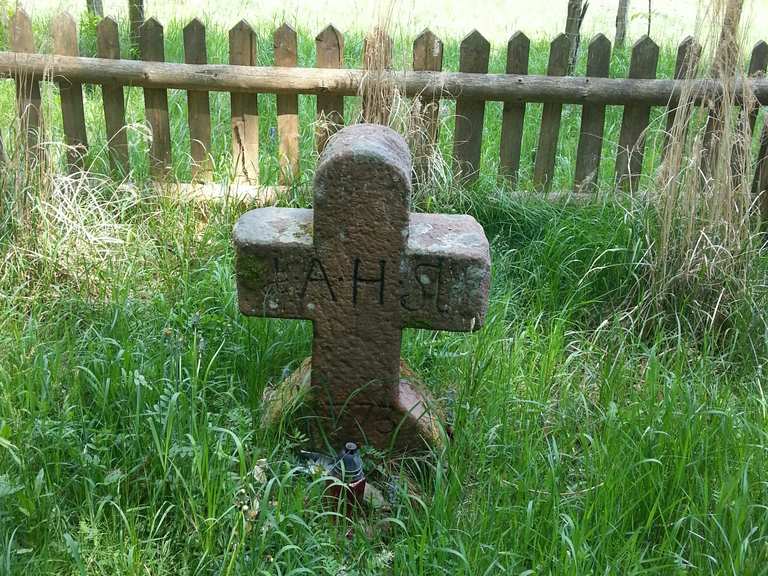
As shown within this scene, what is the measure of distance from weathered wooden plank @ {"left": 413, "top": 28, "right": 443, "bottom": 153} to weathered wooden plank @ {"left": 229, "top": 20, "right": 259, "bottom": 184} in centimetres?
95

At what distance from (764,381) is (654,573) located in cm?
146

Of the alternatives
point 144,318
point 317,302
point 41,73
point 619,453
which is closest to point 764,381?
point 619,453

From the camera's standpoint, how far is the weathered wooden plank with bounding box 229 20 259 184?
15.7 feet

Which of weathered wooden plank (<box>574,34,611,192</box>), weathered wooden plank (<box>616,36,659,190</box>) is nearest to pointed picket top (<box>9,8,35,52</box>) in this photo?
weathered wooden plank (<box>574,34,611,192</box>)

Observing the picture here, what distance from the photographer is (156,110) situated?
16.1 ft

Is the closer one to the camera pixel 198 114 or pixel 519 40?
pixel 519 40

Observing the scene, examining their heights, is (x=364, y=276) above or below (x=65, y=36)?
below

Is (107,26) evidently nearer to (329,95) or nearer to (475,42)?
(329,95)

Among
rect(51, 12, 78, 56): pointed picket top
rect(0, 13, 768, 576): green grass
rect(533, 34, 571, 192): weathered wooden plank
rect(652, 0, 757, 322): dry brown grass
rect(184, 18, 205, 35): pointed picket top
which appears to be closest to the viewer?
rect(0, 13, 768, 576): green grass

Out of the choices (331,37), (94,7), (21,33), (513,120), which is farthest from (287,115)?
(94,7)

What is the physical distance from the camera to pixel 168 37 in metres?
7.23

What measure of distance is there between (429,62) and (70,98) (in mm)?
2089

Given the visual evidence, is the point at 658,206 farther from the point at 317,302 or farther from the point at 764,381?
the point at 317,302

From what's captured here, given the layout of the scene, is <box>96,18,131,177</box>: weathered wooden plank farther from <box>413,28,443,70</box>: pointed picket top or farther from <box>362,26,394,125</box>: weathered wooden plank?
<box>413,28,443,70</box>: pointed picket top
